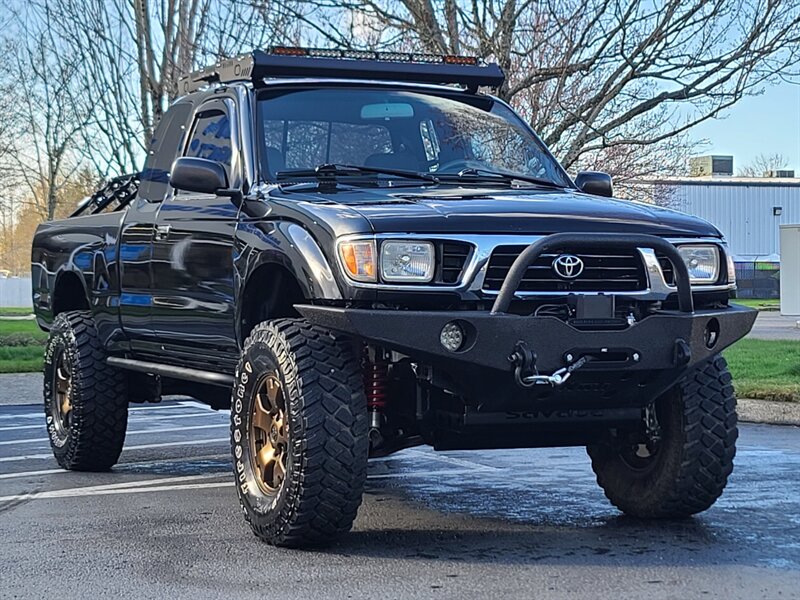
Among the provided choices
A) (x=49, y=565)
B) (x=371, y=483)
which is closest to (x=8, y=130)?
(x=371, y=483)

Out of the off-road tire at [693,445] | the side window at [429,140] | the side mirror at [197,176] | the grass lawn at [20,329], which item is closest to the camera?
the off-road tire at [693,445]

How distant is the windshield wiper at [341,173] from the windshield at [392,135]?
49 millimetres

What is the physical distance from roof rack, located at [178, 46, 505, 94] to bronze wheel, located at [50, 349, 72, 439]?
6.52ft

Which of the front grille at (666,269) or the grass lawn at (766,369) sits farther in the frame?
the grass lawn at (766,369)

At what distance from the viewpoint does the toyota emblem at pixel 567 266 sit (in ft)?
18.3

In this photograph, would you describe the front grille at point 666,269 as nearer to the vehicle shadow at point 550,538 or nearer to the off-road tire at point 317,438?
the vehicle shadow at point 550,538

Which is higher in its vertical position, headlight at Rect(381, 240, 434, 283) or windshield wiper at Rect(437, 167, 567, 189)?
windshield wiper at Rect(437, 167, 567, 189)

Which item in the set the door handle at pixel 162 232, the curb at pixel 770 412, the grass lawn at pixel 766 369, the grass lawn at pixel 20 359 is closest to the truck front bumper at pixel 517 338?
the door handle at pixel 162 232

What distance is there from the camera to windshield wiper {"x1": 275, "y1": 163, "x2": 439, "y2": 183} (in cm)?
671

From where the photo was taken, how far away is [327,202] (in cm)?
599

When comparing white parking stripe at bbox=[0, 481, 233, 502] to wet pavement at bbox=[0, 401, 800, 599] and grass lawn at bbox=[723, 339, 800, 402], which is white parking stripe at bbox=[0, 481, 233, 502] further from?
grass lawn at bbox=[723, 339, 800, 402]

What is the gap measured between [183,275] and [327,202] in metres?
1.55

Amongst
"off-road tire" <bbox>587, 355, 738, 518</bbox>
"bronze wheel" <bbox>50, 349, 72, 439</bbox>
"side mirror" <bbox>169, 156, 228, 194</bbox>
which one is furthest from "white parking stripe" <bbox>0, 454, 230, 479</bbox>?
"off-road tire" <bbox>587, 355, 738, 518</bbox>

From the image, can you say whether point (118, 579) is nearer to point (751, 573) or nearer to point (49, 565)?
point (49, 565)
